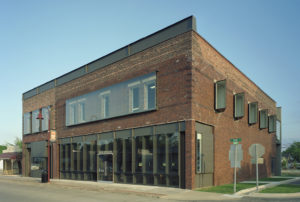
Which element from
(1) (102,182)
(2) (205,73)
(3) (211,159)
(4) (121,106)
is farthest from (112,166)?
(2) (205,73)

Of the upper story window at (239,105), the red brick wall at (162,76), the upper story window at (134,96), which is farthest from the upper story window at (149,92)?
the upper story window at (239,105)

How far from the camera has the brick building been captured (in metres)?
19.9

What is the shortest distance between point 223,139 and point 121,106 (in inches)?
321

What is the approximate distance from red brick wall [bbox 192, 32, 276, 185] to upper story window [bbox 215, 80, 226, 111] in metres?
0.34

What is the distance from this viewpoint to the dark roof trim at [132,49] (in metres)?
20.3

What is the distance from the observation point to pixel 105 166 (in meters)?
25.9

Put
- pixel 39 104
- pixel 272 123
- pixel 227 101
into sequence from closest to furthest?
pixel 227 101, pixel 39 104, pixel 272 123

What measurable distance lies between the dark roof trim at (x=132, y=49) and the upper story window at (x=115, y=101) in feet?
7.06

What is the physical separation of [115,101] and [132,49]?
14.5 ft

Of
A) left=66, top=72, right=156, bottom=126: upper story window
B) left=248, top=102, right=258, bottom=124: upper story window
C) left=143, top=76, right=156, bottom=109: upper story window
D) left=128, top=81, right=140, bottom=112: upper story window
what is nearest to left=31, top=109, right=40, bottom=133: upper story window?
left=66, top=72, right=156, bottom=126: upper story window

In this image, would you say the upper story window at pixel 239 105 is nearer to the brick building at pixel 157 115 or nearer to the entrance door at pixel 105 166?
the brick building at pixel 157 115

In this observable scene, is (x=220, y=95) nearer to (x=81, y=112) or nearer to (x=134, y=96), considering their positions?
(x=134, y=96)

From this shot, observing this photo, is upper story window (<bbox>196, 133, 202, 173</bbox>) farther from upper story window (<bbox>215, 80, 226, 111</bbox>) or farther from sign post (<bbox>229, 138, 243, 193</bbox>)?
sign post (<bbox>229, 138, 243, 193</bbox>)

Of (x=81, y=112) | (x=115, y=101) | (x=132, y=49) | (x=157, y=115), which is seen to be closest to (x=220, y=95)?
(x=157, y=115)
